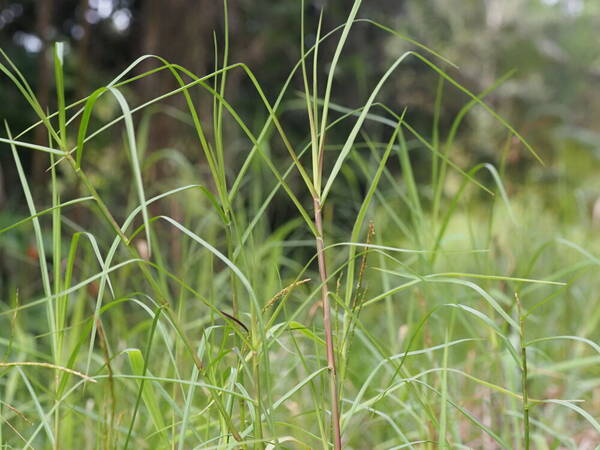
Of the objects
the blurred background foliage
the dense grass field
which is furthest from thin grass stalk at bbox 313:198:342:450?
the blurred background foliage

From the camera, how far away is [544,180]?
3902mm

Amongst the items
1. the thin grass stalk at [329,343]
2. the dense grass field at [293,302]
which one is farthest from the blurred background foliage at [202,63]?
the thin grass stalk at [329,343]

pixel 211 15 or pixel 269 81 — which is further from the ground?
pixel 211 15

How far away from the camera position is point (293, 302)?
1.91 metres

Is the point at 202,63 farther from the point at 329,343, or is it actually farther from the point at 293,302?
the point at 329,343

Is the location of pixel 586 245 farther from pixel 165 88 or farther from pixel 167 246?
pixel 165 88

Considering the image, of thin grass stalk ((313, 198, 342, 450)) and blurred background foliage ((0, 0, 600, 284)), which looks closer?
thin grass stalk ((313, 198, 342, 450))

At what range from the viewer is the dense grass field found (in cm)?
47

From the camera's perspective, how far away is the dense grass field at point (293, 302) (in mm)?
474

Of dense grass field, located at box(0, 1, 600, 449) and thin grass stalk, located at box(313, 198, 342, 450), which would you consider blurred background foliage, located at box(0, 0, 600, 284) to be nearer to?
dense grass field, located at box(0, 1, 600, 449)

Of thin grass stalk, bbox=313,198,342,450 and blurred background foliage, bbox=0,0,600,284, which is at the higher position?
thin grass stalk, bbox=313,198,342,450

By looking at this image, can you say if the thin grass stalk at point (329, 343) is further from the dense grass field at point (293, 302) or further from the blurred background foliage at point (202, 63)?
the blurred background foliage at point (202, 63)

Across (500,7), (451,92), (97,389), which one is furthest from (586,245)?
(500,7)

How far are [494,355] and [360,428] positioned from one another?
265 millimetres
